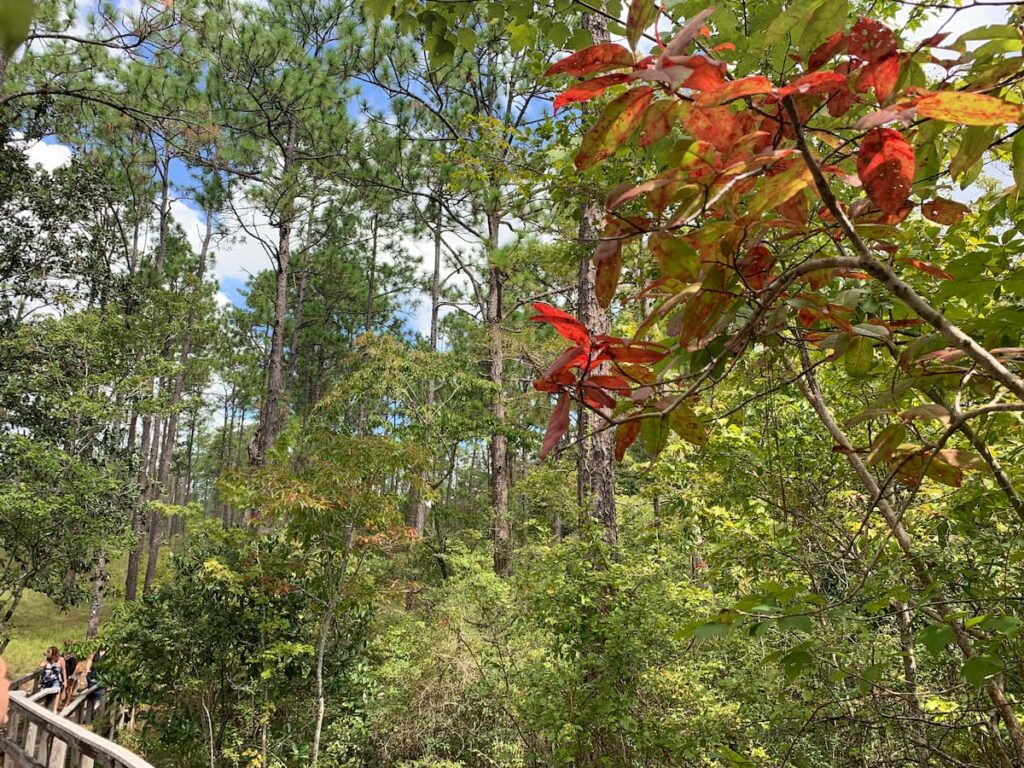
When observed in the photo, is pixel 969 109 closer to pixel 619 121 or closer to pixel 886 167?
pixel 886 167

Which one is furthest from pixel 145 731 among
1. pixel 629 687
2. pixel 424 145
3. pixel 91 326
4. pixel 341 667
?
pixel 424 145

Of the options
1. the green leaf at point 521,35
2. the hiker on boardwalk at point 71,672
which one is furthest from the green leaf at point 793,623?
the hiker on boardwalk at point 71,672

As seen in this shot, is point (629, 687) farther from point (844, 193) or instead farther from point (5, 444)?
point (5, 444)

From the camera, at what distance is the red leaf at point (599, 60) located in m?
0.53

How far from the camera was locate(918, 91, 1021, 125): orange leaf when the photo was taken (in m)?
0.43

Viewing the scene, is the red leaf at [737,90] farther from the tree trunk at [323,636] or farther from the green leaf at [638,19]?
the tree trunk at [323,636]

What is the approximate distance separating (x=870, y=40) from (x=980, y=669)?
0.75 metres

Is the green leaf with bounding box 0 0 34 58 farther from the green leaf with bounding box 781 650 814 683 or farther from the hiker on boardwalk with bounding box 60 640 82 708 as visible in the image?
the hiker on boardwalk with bounding box 60 640 82 708

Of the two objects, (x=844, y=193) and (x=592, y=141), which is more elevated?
(x=844, y=193)

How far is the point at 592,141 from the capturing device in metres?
0.62

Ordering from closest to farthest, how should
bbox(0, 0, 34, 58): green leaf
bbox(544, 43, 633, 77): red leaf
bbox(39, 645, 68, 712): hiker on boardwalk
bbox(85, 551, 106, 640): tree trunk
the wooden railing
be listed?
bbox(0, 0, 34, 58): green leaf → bbox(544, 43, 633, 77): red leaf → the wooden railing → bbox(39, 645, 68, 712): hiker on boardwalk → bbox(85, 551, 106, 640): tree trunk

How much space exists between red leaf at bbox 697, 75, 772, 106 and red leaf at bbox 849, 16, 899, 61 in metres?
0.20

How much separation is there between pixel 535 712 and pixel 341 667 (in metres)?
Result: 3.05

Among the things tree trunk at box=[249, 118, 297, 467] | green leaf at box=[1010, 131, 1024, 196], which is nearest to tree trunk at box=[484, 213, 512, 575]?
tree trunk at box=[249, 118, 297, 467]
